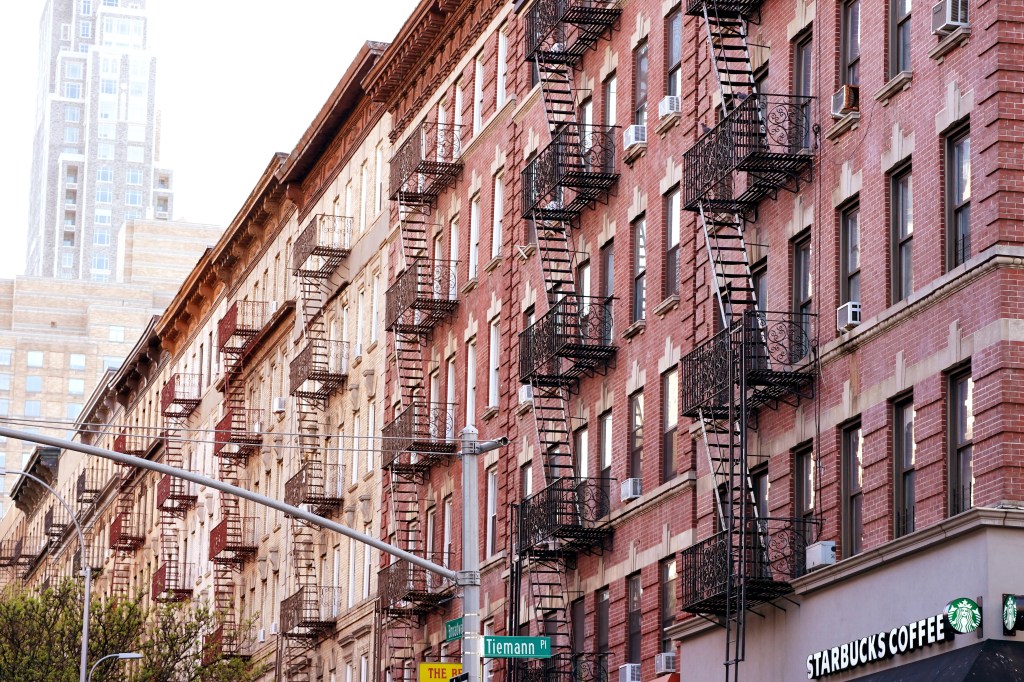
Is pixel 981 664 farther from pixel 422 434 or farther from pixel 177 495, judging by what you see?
pixel 177 495

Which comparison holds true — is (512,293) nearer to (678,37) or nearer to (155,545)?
(678,37)

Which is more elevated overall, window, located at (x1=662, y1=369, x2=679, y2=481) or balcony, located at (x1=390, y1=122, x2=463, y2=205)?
Result: balcony, located at (x1=390, y1=122, x2=463, y2=205)

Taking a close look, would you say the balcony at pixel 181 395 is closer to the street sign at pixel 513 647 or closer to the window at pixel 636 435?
the window at pixel 636 435

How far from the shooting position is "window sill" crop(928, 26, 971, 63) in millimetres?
26812

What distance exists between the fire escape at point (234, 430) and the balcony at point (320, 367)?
275 inches

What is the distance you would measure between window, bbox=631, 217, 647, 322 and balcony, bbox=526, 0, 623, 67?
16.2 feet

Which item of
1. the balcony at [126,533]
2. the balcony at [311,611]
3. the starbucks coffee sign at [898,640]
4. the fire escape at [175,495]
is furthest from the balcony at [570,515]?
the balcony at [126,533]

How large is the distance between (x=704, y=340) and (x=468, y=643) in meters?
8.65

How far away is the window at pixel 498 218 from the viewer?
48219 millimetres

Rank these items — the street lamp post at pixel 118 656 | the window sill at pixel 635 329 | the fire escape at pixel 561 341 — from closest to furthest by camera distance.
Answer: the window sill at pixel 635 329, the fire escape at pixel 561 341, the street lamp post at pixel 118 656

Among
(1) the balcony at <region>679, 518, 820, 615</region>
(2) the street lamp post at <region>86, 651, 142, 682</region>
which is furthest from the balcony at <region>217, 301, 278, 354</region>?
(1) the balcony at <region>679, 518, 820, 615</region>

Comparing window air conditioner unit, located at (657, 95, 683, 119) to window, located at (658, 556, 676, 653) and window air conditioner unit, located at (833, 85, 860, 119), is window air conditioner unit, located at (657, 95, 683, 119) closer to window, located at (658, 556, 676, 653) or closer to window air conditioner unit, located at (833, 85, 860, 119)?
window air conditioner unit, located at (833, 85, 860, 119)

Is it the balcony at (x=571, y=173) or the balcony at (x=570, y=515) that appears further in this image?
the balcony at (x=571, y=173)

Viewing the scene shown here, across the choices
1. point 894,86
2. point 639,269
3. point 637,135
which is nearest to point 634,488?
point 639,269
